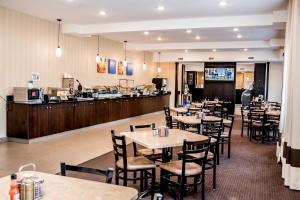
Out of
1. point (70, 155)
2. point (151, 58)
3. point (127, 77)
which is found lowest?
point (70, 155)

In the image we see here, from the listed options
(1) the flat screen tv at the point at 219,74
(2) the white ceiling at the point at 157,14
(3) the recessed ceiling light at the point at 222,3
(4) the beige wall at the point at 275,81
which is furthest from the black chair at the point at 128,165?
(4) the beige wall at the point at 275,81

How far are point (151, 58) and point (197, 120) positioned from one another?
10370 millimetres

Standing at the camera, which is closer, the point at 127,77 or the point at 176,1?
the point at 176,1

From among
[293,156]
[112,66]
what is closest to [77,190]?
[293,156]

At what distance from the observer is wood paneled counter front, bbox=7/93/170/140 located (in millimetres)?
7629

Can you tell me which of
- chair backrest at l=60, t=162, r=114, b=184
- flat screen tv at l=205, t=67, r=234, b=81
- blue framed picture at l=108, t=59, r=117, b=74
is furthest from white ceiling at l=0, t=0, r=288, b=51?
flat screen tv at l=205, t=67, r=234, b=81

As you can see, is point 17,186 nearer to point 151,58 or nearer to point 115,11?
point 115,11

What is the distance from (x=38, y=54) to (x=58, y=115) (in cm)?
191

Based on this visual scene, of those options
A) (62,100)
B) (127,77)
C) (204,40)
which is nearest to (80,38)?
(62,100)

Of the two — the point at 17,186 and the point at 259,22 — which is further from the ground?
the point at 259,22

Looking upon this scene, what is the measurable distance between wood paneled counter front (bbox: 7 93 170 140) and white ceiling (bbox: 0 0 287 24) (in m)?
2.47

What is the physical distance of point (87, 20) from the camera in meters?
8.91

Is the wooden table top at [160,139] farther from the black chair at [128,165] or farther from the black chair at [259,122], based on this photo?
the black chair at [259,122]

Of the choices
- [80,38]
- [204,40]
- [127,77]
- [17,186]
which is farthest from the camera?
[127,77]
